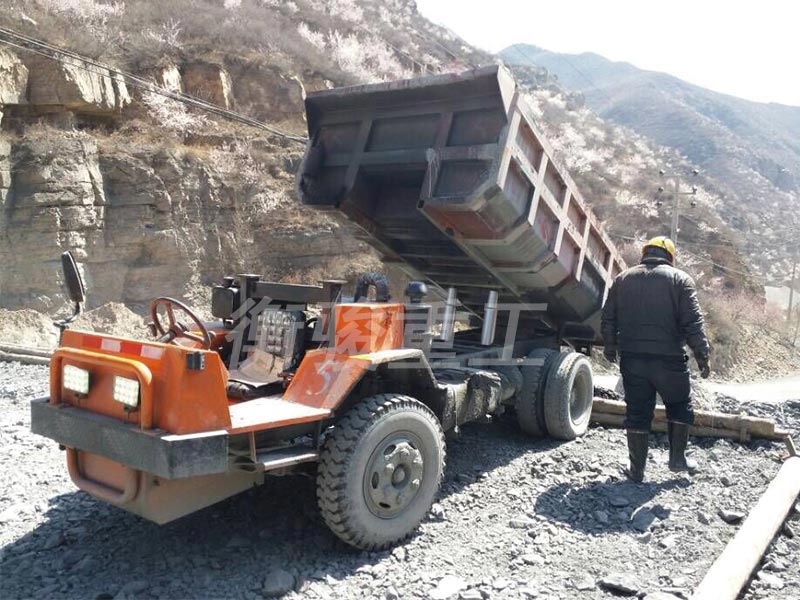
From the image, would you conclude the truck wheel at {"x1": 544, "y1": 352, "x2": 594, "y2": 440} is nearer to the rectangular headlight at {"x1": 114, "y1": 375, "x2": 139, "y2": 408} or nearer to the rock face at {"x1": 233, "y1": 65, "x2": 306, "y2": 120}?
the rectangular headlight at {"x1": 114, "y1": 375, "x2": 139, "y2": 408}

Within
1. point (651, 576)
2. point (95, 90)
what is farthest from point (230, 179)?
point (651, 576)

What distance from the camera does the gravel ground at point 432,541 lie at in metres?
3.36

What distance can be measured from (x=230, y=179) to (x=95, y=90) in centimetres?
340

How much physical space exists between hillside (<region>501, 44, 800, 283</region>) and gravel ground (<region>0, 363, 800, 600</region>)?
105 ft

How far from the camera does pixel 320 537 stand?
387 cm

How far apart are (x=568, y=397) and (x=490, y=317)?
108cm

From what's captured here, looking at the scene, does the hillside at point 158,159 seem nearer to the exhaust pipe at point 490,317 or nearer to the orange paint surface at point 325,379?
the exhaust pipe at point 490,317

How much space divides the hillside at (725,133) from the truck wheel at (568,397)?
30407mm

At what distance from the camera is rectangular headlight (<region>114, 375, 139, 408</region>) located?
3117 mm

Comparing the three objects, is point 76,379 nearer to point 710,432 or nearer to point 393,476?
point 393,476

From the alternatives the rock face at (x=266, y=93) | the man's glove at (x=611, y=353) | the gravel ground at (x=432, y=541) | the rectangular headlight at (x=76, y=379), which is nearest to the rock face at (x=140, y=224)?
the rock face at (x=266, y=93)

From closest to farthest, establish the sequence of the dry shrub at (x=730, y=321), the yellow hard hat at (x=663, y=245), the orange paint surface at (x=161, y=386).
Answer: the orange paint surface at (x=161, y=386)
the yellow hard hat at (x=663, y=245)
the dry shrub at (x=730, y=321)

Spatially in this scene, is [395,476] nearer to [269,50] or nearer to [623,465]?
[623,465]

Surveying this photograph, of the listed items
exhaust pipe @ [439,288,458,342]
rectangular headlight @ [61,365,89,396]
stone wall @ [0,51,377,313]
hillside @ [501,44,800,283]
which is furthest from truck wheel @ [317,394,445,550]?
hillside @ [501,44,800,283]
